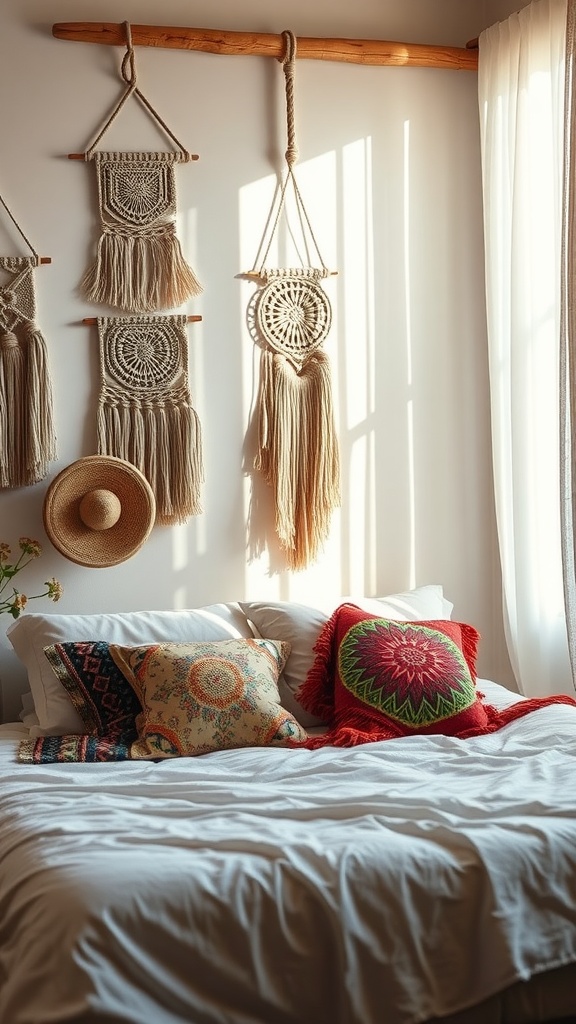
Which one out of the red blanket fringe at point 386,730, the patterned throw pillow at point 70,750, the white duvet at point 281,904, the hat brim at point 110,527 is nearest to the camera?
the white duvet at point 281,904

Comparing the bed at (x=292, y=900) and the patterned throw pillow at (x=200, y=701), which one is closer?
the bed at (x=292, y=900)

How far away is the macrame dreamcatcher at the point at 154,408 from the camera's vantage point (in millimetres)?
3312

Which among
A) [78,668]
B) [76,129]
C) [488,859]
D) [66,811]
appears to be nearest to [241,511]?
[78,668]

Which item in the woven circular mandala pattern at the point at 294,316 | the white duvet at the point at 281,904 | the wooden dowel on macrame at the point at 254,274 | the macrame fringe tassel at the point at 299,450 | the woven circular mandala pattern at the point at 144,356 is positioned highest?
the wooden dowel on macrame at the point at 254,274

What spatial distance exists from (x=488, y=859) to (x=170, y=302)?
2.05 meters

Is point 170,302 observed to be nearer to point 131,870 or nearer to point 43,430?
point 43,430

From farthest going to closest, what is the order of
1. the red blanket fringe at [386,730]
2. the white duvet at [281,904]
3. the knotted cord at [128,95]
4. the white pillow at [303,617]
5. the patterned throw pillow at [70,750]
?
the knotted cord at [128,95]
the white pillow at [303,617]
the red blanket fringe at [386,730]
the patterned throw pillow at [70,750]
the white duvet at [281,904]

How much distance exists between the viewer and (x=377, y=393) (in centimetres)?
365

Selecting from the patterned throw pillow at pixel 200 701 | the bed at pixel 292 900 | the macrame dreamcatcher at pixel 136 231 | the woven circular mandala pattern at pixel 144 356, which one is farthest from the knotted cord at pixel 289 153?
the bed at pixel 292 900

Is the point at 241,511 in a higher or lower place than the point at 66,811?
higher

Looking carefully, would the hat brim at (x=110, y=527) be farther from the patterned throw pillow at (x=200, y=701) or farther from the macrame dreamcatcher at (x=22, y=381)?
the patterned throw pillow at (x=200, y=701)

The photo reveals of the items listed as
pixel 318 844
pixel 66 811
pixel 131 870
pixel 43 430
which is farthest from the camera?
pixel 43 430

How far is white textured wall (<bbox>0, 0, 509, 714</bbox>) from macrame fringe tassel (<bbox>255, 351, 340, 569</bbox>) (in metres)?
0.06

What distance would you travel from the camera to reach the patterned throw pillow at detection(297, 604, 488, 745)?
9.13 ft
